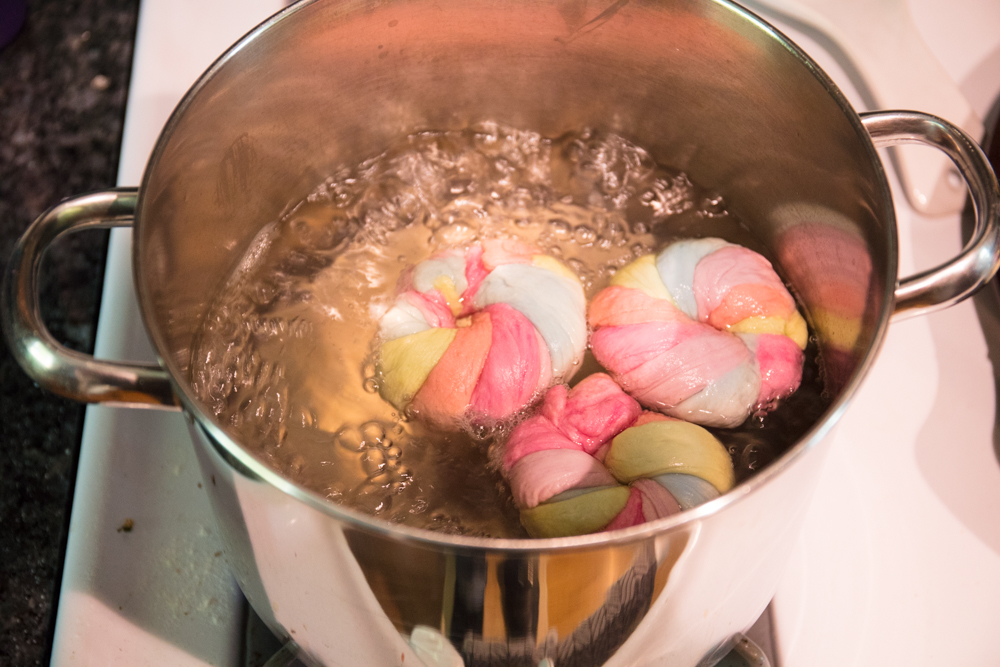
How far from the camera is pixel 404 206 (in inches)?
26.7

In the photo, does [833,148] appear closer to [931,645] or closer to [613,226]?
[613,226]

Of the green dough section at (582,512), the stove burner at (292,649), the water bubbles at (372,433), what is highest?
the green dough section at (582,512)

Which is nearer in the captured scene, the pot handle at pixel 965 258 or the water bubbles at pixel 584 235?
the pot handle at pixel 965 258

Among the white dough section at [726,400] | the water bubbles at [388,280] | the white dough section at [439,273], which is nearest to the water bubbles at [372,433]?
the water bubbles at [388,280]

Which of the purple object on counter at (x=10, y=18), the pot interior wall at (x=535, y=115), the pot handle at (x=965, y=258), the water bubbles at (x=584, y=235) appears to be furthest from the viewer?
the purple object on counter at (x=10, y=18)

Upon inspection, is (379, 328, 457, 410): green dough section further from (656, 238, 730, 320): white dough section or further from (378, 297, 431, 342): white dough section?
(656, 238, 730, 320): white dough section

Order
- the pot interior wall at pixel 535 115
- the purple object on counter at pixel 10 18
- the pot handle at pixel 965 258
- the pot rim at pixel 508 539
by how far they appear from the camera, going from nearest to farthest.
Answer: the pot rim at pixel 508 539 < the pot handle at pixel 965 258 < the pot interior wall at pixel 535 115 < the purple object on counter at pixel 10 18

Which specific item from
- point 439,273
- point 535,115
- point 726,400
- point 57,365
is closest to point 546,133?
point 535,115

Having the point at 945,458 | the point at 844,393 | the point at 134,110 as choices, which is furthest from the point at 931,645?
the point at 134,110

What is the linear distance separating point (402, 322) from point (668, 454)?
0.71 ft

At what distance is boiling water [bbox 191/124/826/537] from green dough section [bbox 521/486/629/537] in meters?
0.05

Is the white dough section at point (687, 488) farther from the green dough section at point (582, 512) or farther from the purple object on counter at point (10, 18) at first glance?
the purple object on counter at point (10, 18)

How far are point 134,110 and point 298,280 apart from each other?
0.68ft

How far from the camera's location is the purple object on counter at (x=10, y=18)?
0.95m
